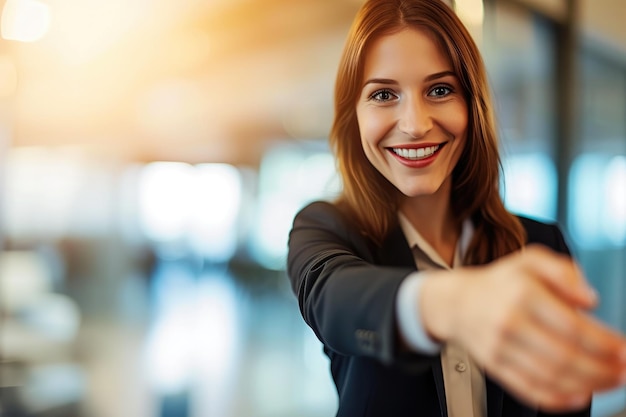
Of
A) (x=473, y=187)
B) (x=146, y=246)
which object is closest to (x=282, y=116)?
(x=146, y=246)

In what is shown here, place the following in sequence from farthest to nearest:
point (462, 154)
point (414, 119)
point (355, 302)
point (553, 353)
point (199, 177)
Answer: point (199, 177), point (462, 154), point (414, 119), point (355, 302), point (553, 353)

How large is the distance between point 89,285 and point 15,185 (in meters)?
0.54

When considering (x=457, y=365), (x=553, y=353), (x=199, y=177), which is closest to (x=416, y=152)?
(x=457, y=365)

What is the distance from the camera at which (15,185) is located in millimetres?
1859

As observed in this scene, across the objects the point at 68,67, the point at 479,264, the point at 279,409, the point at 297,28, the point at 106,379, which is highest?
the point at 297,28

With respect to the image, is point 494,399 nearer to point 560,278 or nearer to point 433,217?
point 433,217

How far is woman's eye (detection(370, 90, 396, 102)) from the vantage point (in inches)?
33.4

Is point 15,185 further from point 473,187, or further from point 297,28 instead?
point 297,28

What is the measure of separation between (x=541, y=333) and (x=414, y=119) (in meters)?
0.43

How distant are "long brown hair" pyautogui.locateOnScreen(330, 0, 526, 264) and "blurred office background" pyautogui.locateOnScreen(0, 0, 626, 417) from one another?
0.63 metres

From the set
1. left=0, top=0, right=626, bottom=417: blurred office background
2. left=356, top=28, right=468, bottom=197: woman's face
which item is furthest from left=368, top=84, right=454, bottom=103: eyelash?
left=0, top=0, right=626, bottom=417: blurred office background

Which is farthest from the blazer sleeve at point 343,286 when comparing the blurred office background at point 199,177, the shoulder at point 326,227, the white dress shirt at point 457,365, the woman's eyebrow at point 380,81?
the blurred office background at point 199,177

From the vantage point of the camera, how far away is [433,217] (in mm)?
1003

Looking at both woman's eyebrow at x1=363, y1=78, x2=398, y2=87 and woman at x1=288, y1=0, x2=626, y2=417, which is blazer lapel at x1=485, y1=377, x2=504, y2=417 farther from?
woman's eyebrow at x1=363, y1=78, x2=398, y2=87
